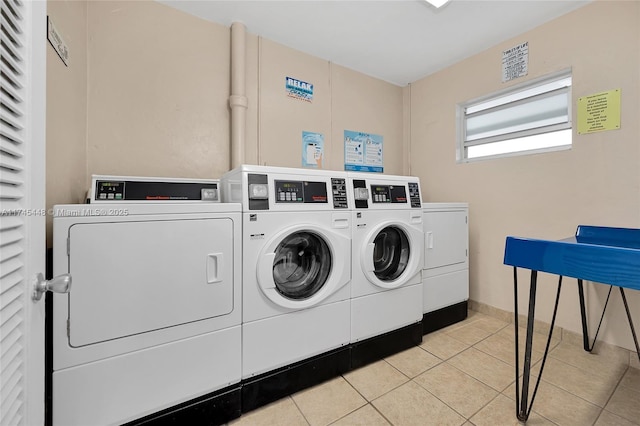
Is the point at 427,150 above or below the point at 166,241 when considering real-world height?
above

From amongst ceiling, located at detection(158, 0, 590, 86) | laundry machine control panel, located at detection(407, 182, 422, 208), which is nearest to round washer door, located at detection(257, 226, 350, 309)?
laundry machine control panel, located at detection(407, 182, 422, 208)

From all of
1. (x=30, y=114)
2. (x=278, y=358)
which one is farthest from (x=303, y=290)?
(x=30, y=114)

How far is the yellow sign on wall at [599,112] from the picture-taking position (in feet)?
5.89

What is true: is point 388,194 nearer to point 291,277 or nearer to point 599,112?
point 291,277

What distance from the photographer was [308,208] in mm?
1516

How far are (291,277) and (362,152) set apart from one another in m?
1.80

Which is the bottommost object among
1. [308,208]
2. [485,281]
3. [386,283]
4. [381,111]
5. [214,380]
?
[214,380]

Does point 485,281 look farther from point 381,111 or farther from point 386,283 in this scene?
point 381,111

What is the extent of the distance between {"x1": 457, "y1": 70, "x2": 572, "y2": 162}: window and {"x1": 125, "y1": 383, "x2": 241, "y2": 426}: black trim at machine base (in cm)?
267

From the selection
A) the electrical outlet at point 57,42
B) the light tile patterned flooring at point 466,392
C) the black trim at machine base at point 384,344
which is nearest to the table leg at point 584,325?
the light tile patterned flooring at point 466,392

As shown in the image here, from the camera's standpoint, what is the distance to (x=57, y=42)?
1.28 m

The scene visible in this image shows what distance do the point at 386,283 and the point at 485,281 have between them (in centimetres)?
130

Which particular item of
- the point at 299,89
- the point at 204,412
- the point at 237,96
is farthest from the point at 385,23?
the point at 204,412

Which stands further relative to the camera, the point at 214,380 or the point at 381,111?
the point at 381,111
